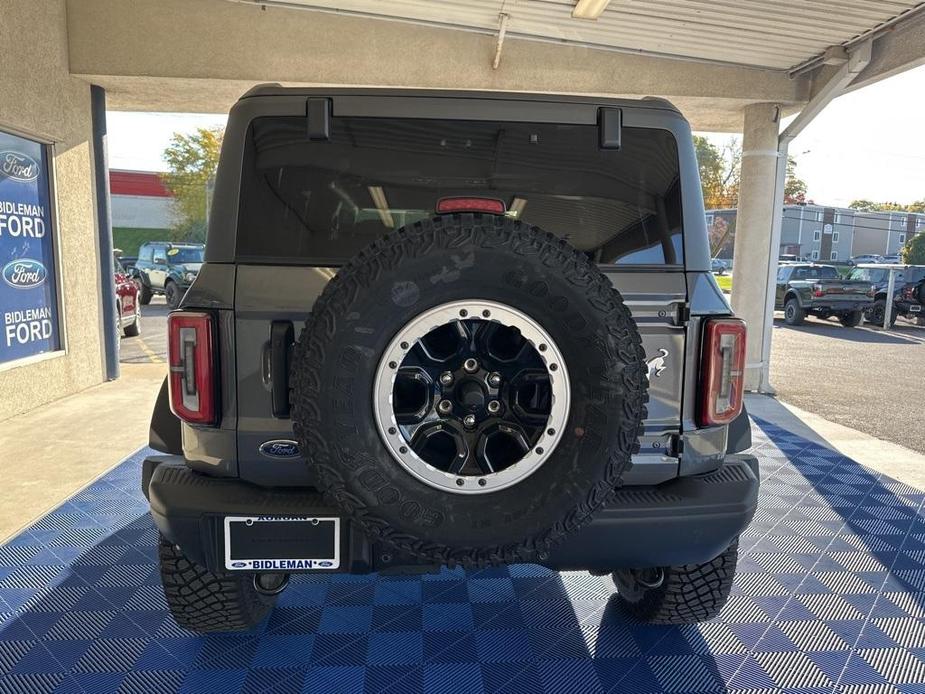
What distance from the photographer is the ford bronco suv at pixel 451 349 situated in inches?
65.2

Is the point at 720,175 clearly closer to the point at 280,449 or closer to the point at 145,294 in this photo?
the point at 145,294

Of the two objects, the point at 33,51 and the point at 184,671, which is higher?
the point at 33,51

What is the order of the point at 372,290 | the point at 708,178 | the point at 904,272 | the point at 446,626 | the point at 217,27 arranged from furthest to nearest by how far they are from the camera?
the point at 708,178 → the point at 904,272 → the point at 217,27 → the point at 446,626 → the point at 372,290

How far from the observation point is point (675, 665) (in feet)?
7.91

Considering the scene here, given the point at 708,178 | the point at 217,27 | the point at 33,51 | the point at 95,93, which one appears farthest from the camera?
the point at 708,178

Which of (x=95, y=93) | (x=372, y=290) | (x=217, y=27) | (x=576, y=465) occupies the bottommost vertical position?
(x=576, y=465)

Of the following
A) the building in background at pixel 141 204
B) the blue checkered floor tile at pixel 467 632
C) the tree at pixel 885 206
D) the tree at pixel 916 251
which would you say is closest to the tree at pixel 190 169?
the building in background at pixel 141 204

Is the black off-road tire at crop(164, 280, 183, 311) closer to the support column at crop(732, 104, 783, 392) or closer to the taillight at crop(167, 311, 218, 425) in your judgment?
the support column at crop(732, 104, 783, 392)

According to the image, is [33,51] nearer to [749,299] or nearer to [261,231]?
[261,231]

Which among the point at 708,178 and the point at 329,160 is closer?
the point at 329,160

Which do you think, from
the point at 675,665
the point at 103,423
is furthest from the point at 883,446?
the point at 103,423

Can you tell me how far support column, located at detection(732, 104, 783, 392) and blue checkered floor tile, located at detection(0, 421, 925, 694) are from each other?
416 centimetres

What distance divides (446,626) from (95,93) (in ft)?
24.0

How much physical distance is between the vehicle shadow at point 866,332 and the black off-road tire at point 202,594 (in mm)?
14607
